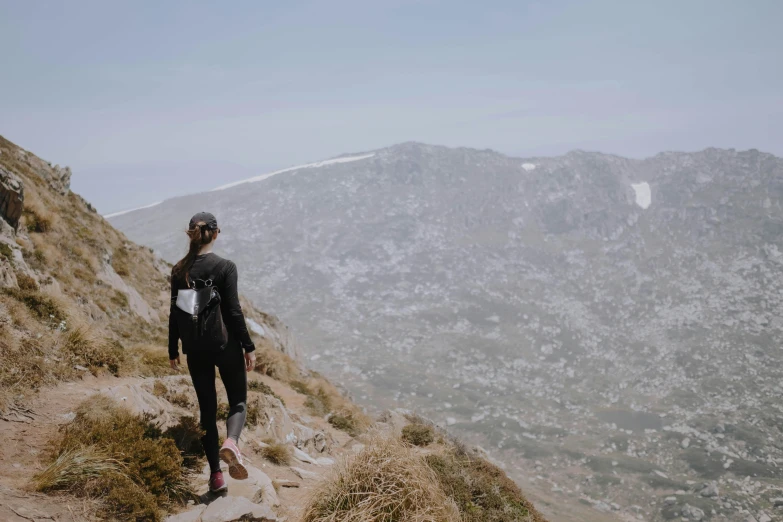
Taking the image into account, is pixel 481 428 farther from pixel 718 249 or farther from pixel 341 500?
pixel 718 249

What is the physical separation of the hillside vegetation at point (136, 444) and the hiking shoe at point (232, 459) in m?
0.33

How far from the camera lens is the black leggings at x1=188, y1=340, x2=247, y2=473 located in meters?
5.19

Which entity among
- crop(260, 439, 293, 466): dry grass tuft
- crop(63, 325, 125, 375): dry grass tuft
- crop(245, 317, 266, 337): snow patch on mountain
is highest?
crop(63, 325, 125, 375): dry grass tuft

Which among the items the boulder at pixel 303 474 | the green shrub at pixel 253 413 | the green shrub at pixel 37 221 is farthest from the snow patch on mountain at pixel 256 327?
the boulder at pixel 303 474

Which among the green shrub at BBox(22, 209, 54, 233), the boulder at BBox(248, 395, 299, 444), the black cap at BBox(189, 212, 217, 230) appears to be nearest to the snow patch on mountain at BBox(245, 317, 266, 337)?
the green shrub at BBox(22, 209, 54, 233)

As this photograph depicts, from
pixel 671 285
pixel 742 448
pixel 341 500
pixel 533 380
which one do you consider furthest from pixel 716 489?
pixel 671 285

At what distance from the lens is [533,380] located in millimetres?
141750

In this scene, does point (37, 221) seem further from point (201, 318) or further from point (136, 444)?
point (201, 318)

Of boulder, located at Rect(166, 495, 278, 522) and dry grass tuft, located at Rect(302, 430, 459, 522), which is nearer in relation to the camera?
boulder, located at Rect(166, 495, 278, 522)

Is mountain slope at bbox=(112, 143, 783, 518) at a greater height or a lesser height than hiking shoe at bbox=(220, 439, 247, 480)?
lesser

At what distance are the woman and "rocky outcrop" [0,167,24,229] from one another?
11846 mm

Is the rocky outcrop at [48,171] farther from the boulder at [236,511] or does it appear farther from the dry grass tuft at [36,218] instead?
the boulder at [236,511]

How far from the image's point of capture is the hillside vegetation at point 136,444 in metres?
4.91

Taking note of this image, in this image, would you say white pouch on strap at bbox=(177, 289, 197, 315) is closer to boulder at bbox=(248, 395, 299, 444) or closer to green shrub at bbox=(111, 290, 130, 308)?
boulder at bbox=(248, 395, 299, 444)
